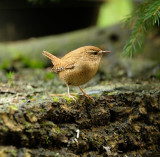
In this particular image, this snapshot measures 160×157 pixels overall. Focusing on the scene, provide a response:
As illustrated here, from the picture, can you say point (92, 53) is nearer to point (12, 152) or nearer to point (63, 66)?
point (63, 66)

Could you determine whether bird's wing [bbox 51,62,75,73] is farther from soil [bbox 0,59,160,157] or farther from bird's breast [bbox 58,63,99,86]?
soil [bbox 0,59,160,157]

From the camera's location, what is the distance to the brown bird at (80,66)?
292 cm

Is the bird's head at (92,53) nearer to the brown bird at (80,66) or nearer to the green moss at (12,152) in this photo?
the brown bird at (80,66)

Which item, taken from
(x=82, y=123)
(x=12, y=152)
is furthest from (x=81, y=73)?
(x=12, y=152)

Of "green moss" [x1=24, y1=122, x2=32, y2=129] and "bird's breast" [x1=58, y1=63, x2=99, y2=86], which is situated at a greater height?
"bird's breast" [x1=58, y1=63, x2=99, y2=86]

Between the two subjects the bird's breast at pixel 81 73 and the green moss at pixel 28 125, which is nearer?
the green moss at pixel 28 125

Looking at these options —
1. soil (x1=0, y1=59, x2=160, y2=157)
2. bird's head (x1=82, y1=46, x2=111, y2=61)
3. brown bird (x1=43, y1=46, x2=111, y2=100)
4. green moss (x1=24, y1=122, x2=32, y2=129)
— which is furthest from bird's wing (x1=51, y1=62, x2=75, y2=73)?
green moss (x1=24, y1=122, x2=32, y2=129)

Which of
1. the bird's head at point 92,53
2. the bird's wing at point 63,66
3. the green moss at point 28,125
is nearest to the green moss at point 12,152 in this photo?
the green moss at point 28,125

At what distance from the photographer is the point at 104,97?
115 inches

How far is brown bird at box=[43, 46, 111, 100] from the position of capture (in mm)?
2922

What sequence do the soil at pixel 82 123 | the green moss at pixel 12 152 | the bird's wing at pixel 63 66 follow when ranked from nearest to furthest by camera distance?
the green moss at pixel 12 152 < the soil at pixel 82 123 < the bird's wing at pixel 63 66

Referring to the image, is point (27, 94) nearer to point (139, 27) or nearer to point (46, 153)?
point (46, 153)

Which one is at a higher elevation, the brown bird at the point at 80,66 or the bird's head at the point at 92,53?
the bird's head at the point at 92,53

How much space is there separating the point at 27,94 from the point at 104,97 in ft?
3.16
